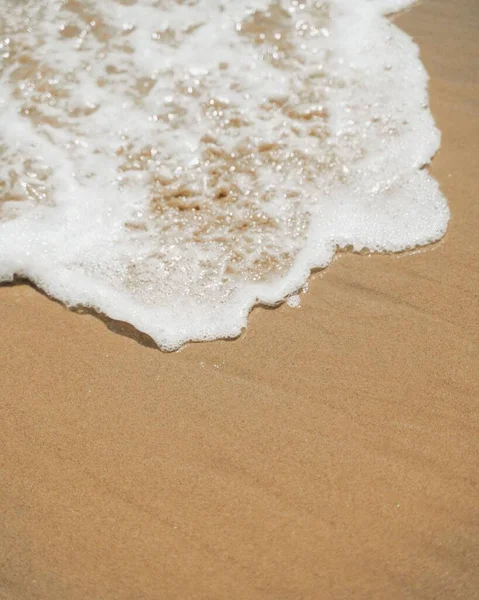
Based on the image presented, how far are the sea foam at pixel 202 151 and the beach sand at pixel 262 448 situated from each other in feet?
0.52

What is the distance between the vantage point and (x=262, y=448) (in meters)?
1.79

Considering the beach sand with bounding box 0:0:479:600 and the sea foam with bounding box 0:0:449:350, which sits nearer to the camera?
the beach sand with bounding box 0:0:479:600

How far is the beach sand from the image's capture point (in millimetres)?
1575

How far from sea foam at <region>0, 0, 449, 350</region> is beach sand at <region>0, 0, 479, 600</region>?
0.16 metres

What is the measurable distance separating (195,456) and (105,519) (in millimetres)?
306

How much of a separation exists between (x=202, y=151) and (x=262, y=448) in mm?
1388

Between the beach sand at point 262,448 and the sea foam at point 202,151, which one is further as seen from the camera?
the sea foam at point 202,151

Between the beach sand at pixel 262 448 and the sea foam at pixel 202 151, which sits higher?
the sea foam at pixel 202 151

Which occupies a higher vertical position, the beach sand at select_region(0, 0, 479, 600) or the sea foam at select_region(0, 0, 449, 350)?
the sea foam at select_region(0, 0, 449, 350)

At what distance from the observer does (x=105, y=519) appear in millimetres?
1656

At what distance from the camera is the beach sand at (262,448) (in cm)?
158

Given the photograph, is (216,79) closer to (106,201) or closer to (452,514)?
(106,201)

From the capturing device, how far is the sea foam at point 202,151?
222 cm

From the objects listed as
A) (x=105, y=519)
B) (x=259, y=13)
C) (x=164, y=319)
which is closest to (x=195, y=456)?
(x=105, y=519)
